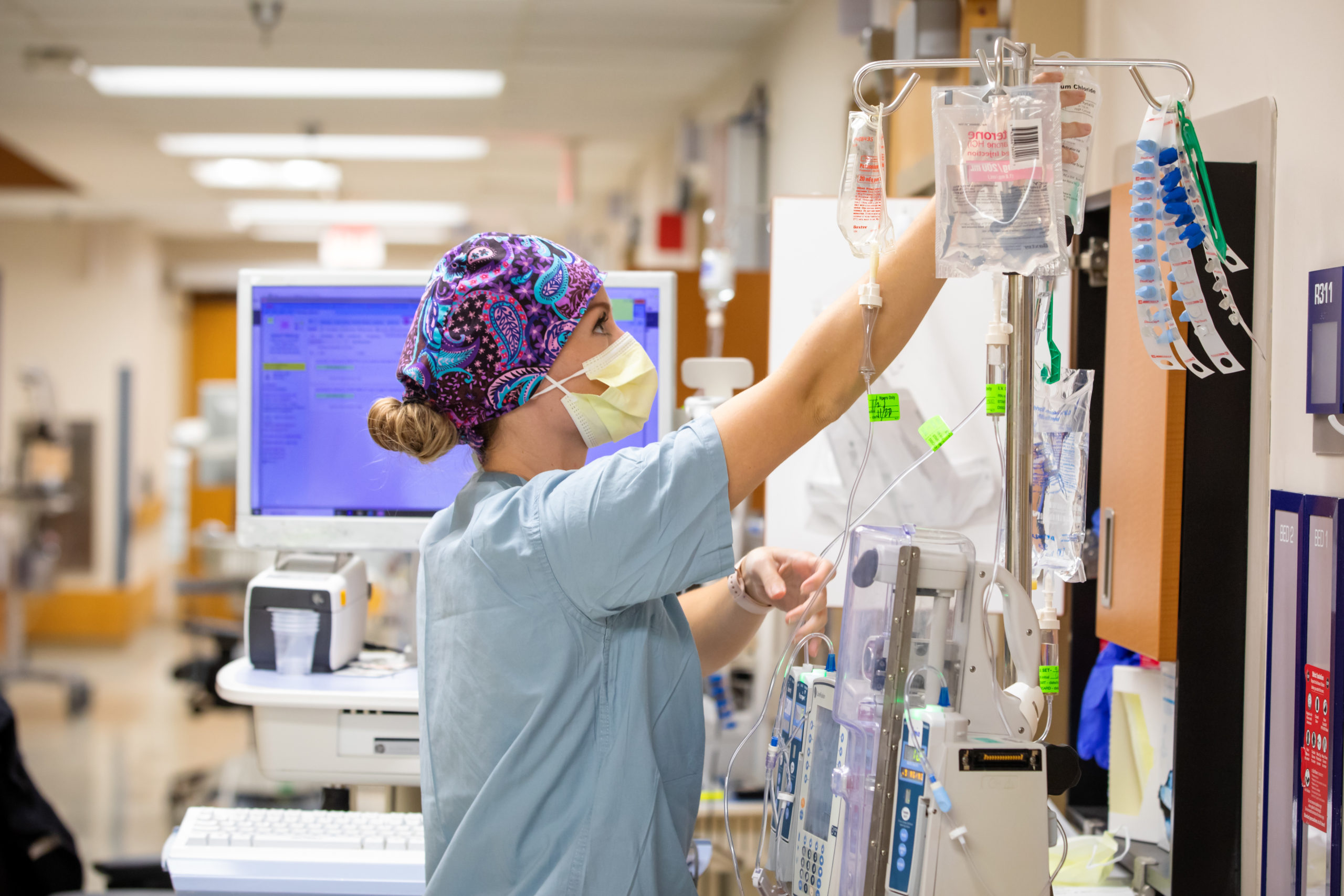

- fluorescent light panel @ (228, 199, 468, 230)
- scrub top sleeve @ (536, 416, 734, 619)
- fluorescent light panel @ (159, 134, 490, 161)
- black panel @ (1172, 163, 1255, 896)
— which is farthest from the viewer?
fluorescent light panel @ (228, 199, 468, 230)

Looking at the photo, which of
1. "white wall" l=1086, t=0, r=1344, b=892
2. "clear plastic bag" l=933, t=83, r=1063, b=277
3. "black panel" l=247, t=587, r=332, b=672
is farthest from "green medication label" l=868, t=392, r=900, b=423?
"black panel" l=247, t=587, r=332, b=672

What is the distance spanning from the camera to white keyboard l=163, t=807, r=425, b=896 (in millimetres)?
1424

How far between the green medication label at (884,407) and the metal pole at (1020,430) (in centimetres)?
11

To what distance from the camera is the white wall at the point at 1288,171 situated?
125 centimetres

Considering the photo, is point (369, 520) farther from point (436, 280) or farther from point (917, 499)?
point (917, 499)

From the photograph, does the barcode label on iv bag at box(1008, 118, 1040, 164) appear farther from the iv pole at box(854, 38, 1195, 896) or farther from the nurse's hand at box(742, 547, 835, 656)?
the nurse's hand at box(742, 547, 835, 656)

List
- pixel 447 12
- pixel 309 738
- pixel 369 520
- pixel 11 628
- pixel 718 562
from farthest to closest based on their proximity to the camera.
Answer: pixel 11 628, pixel 447 12, pixel 369 520, pixel 309 738, pixel 718 562

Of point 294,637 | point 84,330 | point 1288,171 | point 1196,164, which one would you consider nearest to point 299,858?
point 294,637

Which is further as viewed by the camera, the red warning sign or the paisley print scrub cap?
the red warning sign

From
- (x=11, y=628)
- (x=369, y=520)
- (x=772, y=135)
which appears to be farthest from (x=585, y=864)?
(x=11, y=628)

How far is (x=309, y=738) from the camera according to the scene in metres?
1.59

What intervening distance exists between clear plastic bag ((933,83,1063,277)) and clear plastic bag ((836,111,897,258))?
0.28 feet

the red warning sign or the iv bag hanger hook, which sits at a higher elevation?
the iv bag hanger hook

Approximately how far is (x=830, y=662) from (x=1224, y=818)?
2.05ft
